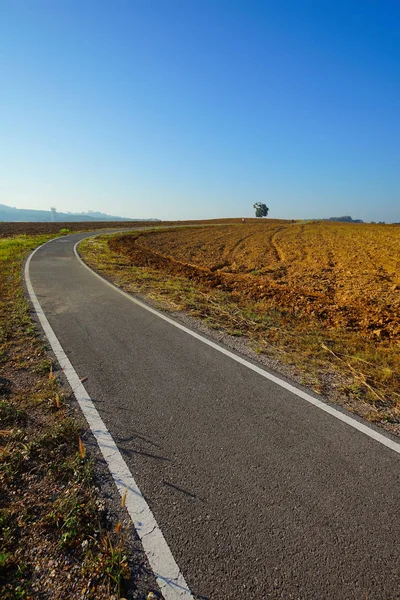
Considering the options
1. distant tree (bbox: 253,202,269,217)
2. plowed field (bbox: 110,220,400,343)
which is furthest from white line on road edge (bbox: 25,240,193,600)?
distant tree (bbox: 253,202,269,217)

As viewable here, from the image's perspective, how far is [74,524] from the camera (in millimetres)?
2197

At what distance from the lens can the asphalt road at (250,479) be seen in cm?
198

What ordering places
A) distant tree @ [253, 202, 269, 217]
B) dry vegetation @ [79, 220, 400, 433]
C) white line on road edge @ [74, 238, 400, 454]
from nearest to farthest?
1. white line on road edge @ [74, 238, 400, 454]
2. dry vegetation @ [79, 220, 400, 433]
3. distant tree @ [253, 202, 269, 217]

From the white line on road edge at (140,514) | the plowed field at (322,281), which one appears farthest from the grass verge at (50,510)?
the plowed field at (322,281)

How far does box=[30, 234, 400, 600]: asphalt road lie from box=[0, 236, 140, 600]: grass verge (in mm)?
394

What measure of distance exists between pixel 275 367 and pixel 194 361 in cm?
128

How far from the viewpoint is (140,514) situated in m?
2.34

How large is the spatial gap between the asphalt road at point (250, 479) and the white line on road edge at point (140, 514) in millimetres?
61

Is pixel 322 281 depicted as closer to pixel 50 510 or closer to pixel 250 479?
pixel 250 479

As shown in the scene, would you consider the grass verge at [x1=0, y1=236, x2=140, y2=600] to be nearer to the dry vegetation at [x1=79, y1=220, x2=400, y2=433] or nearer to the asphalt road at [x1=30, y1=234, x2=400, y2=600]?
the asphalt road at [x1=30, y1=234, x2=400, y2=600]

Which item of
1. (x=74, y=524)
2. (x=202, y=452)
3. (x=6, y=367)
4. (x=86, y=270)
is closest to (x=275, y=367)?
(x=202, y=452)

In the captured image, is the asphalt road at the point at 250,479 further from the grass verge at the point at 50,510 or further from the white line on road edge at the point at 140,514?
the grass verge at the point at 50,510

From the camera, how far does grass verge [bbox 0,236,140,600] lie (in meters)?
1.87

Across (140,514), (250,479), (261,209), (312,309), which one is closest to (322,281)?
(312,309)
